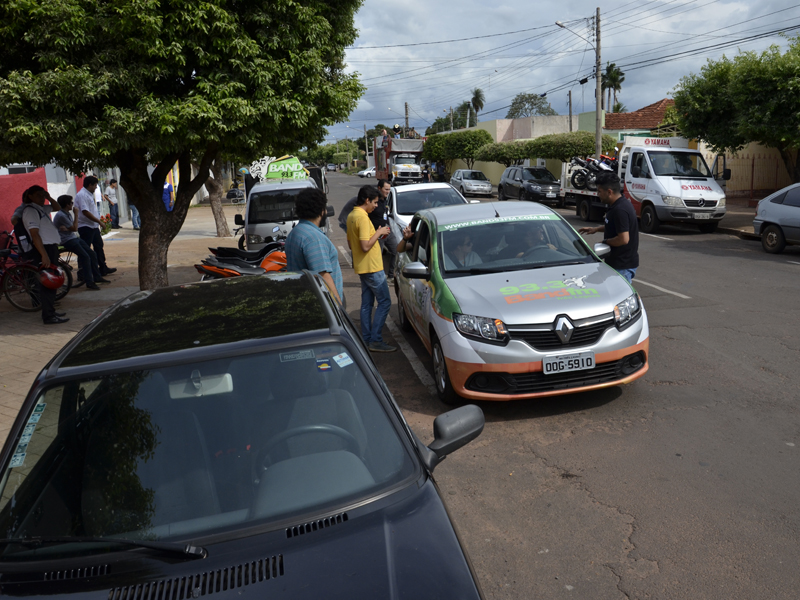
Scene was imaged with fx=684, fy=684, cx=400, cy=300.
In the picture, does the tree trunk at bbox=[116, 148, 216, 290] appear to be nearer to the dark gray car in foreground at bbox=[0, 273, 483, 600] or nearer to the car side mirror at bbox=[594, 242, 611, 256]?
the car side mirror at bbox=[594, 242, 611, 256]

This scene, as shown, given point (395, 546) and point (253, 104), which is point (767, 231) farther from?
point (395, 546)

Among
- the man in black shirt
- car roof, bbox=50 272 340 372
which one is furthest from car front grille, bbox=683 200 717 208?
car roof, bbox=50 272 340 372

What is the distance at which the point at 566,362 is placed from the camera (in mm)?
5375

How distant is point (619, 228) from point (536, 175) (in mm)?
22945

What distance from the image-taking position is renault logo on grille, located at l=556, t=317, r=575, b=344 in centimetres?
541

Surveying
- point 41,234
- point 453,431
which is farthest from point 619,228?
point 41,234

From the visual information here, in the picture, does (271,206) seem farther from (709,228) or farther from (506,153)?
(506,153)

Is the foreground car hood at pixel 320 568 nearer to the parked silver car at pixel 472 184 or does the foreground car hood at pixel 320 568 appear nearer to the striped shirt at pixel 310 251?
the striped shirt at pixel 310 251

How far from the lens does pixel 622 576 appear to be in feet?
11.4

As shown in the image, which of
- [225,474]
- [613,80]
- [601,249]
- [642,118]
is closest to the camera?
[225,474]

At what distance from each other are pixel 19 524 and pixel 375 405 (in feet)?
4.49

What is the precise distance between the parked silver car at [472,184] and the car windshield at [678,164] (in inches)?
616

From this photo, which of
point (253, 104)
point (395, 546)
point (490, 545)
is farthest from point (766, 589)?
point (253, 104)

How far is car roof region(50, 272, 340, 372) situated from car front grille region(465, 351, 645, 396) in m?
2.03
